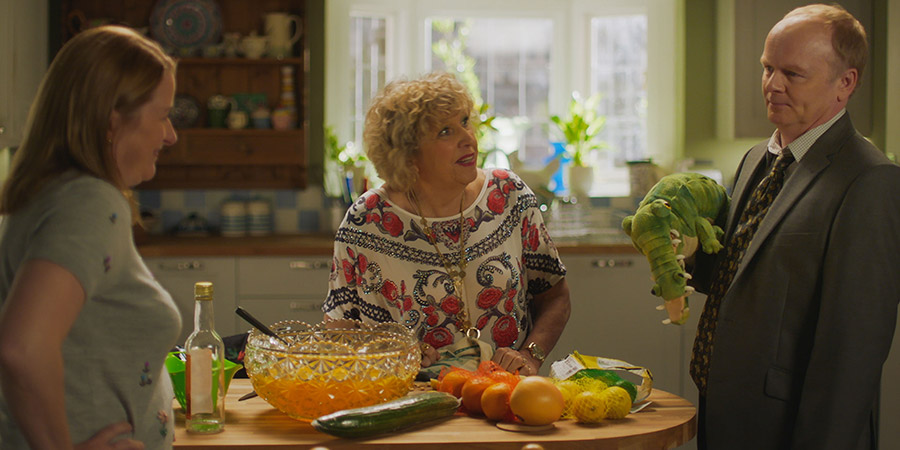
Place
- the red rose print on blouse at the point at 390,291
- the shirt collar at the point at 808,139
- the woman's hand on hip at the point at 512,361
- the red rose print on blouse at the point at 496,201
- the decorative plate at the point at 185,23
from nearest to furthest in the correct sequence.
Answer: the shirt collar at the point at 808,139 < the woman's hand on hip at the point at 512,361 < the red rose print on blouse at the point at 390,291 < the red rose print on blouse at the point at 496,201 < the decorative plate at the point at 185,23

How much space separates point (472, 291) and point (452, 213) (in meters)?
0.20

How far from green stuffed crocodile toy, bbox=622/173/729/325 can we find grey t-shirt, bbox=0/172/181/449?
899mm

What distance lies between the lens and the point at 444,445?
1355mm

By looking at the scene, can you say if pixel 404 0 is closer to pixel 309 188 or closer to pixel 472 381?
pixel 309 188

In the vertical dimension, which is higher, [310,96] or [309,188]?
[310,96]

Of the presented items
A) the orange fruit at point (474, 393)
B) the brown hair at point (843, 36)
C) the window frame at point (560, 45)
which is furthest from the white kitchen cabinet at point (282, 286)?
the brown hair at point (843, 36)

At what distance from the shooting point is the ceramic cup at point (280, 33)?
391cm

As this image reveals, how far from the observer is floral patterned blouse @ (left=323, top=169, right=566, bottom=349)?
2029 millimetres

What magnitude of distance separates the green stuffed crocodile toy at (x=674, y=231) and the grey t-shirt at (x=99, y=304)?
0.90m

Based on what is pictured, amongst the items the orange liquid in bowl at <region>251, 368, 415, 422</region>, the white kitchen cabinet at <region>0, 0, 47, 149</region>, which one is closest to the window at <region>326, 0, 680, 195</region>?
the white kitchen cabinet at <region>0, 0, 47, 149</region>

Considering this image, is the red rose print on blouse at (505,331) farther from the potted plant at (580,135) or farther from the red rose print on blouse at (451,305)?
the potted plant at (580,135)

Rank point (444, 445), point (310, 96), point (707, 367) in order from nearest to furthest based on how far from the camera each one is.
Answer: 1. point (444, 445)
2. point (707, 367)
3. point (310, 96)

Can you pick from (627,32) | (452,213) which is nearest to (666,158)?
(627,32)

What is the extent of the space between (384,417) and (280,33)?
9.47 ft
